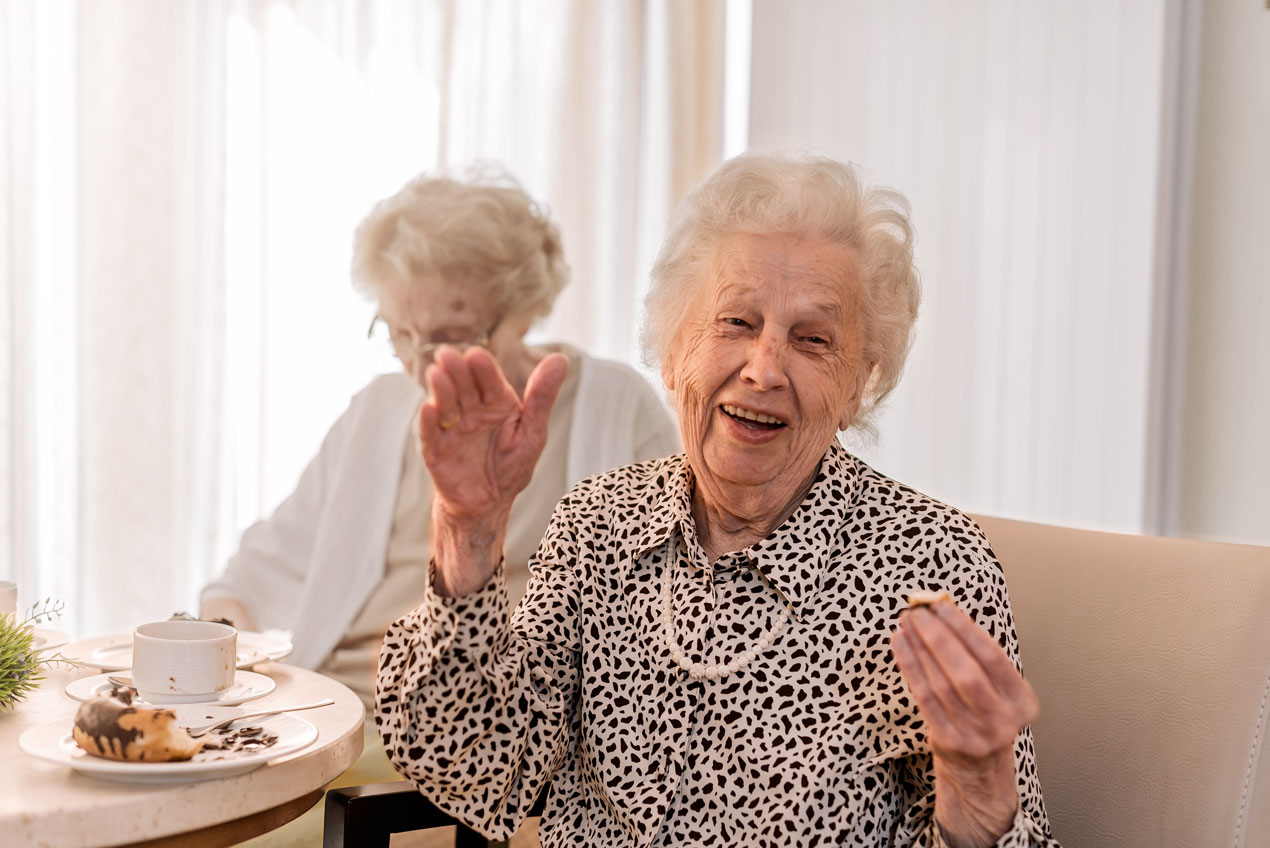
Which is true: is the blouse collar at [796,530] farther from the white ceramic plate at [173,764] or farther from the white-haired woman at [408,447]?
the white-haired woman at [408,447]

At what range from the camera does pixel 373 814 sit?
3.96 ft

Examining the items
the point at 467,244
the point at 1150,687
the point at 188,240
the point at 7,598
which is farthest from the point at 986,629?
the point at 188,240

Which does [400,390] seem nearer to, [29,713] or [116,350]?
[116,350]

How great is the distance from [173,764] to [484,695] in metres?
0.30

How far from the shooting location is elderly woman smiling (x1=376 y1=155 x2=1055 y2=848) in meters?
1.04

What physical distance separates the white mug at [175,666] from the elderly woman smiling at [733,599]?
22 cm

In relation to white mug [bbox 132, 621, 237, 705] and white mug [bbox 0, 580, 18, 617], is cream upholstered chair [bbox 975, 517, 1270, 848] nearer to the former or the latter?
white mug [bbox 132, 621, 237, 705]

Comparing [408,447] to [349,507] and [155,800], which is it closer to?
[349,507]

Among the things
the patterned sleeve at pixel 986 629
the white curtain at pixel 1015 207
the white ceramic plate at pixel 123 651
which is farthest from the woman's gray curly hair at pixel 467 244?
the patterned sleeve at pixel 986 629

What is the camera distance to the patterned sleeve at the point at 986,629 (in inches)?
43.3

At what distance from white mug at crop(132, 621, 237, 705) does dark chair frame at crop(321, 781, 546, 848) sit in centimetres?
18

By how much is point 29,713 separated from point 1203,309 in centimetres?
309

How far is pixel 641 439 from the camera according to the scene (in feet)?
7.95

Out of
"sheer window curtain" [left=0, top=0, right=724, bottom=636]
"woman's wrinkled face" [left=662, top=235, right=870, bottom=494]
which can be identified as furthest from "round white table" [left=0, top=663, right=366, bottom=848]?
"sheer window curtain" [left=0, top=0, right=724, bottom=636]
